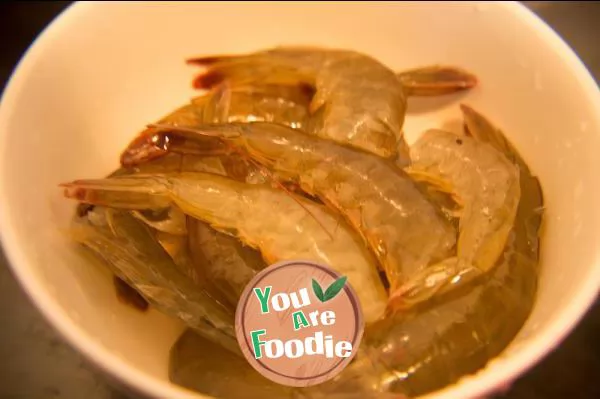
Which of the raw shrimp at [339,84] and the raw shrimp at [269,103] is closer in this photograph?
the raw shrimp at [339,84]

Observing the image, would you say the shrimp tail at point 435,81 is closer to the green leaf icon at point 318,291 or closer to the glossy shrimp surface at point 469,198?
the glossy shrimp surface at point 469,198

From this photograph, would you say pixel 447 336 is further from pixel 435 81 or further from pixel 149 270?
pixel 435 81

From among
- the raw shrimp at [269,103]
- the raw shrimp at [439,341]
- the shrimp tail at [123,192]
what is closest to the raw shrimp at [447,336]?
the raw shrimp at [439,341]

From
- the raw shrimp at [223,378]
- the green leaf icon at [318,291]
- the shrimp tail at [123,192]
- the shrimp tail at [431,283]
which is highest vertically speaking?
the shrimp tail at [123,192]

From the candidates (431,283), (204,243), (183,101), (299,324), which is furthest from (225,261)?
(183,101)

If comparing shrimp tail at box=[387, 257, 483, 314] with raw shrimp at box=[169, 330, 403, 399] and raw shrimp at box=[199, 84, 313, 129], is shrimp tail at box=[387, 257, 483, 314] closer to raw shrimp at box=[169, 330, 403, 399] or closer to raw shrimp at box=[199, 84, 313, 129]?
raw shrimp at box=[169, 330, 403, 399]

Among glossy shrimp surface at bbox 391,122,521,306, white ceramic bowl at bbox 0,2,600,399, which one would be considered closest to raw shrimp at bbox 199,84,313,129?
white ceramic bowl at bbox 0,2,600,399

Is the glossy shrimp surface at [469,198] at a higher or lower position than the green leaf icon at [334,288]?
higher

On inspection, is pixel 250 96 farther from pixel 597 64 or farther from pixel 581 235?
pixel 597 64
